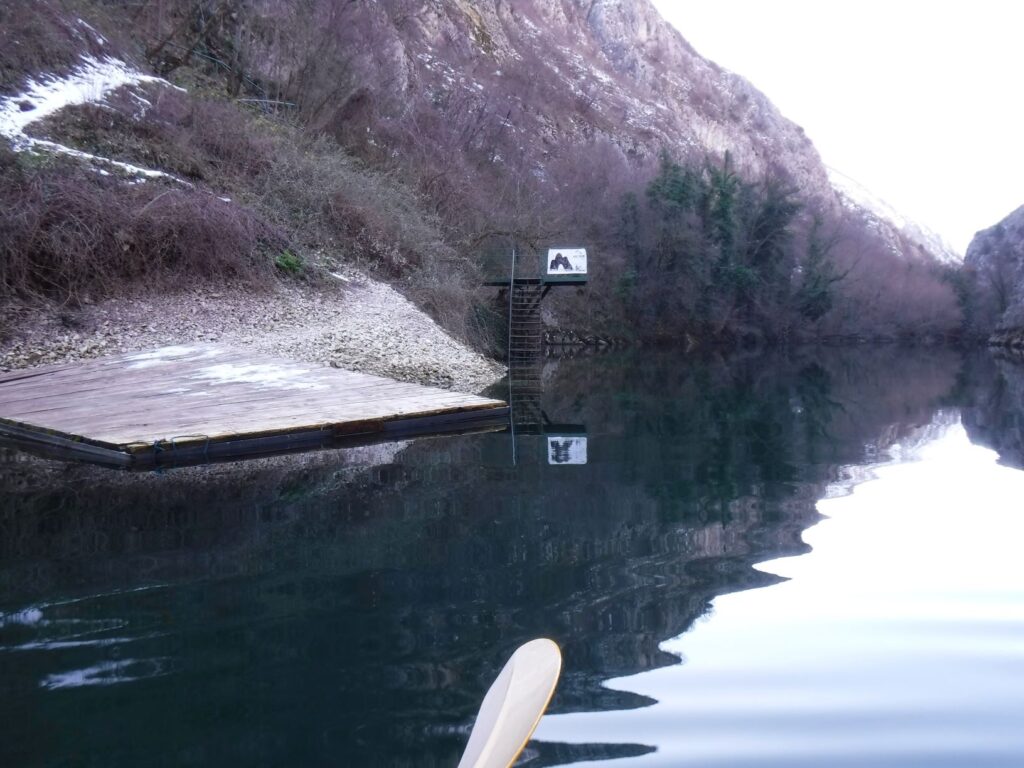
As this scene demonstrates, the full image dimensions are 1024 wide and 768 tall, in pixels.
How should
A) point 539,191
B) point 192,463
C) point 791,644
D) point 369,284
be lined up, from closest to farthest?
point 791,644, point 192,463, point 369,284, point 539,191

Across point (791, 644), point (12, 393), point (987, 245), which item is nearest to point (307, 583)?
point (791, 644)

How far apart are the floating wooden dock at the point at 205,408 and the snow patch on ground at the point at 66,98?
5575 millimetres

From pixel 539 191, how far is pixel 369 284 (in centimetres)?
2196

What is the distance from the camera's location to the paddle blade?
2.47 metres

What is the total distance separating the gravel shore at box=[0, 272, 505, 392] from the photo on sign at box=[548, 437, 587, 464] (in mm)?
4757

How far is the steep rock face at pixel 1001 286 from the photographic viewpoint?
54812 millimetres

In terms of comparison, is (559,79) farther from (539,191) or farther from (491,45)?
(539,191)

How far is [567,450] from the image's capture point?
948cm

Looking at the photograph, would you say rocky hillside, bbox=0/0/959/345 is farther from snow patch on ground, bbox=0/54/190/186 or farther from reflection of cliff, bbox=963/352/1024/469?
reflection of cliff, bbox=963/352/1024/469

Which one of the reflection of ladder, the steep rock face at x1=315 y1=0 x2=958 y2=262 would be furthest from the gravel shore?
the steep rock face at x1=315 y1=0 x2=958 y2=262

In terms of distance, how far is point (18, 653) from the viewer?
3.59 meters

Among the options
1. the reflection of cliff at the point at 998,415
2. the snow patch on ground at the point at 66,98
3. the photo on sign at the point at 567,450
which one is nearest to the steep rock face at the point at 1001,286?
the reflection of cliff at the point at 998,415

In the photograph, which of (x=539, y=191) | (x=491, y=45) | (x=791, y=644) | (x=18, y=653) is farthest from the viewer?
(x=491, y=45)

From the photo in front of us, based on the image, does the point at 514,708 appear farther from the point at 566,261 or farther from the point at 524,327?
the point at 524,327
